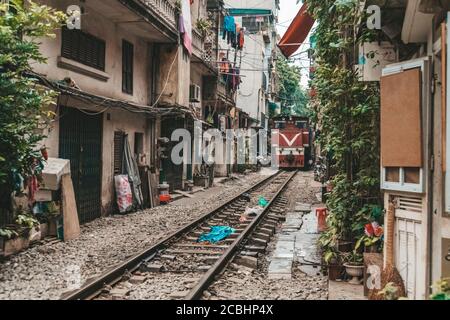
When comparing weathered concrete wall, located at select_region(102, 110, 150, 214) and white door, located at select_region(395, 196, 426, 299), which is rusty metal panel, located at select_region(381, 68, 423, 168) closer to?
white door, located at select_region(395, 196, 426, 299)

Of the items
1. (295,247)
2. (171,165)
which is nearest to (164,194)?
(171,165)

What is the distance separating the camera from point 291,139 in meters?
32.6

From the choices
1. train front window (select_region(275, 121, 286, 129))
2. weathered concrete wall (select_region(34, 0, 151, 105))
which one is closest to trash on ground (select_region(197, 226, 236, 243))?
weathered concrete wall (select_region(34, 0, 151, 105))

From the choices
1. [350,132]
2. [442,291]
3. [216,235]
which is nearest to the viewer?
[442,291]

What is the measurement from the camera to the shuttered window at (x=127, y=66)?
1528cm

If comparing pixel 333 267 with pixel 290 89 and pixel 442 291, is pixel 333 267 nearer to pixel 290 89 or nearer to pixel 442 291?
pixel 442 291

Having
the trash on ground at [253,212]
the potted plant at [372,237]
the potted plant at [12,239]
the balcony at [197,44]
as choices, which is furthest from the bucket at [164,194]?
the potted plant at [372,237]

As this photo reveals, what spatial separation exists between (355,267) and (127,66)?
36.0 feet

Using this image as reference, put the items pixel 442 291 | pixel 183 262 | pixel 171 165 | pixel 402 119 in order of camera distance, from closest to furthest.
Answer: pixel 442 291
pixel 402 119
pixel 183 262
pixel 171 165

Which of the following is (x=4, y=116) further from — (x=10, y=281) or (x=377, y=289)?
(x=377, y=289)

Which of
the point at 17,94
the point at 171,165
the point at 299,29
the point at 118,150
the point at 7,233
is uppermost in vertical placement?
the point at 299,29

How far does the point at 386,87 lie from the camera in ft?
18.7

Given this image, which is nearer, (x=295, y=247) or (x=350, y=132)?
(x=350, y=132)

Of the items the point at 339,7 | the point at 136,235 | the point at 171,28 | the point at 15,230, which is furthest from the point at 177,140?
the point at 339,7
